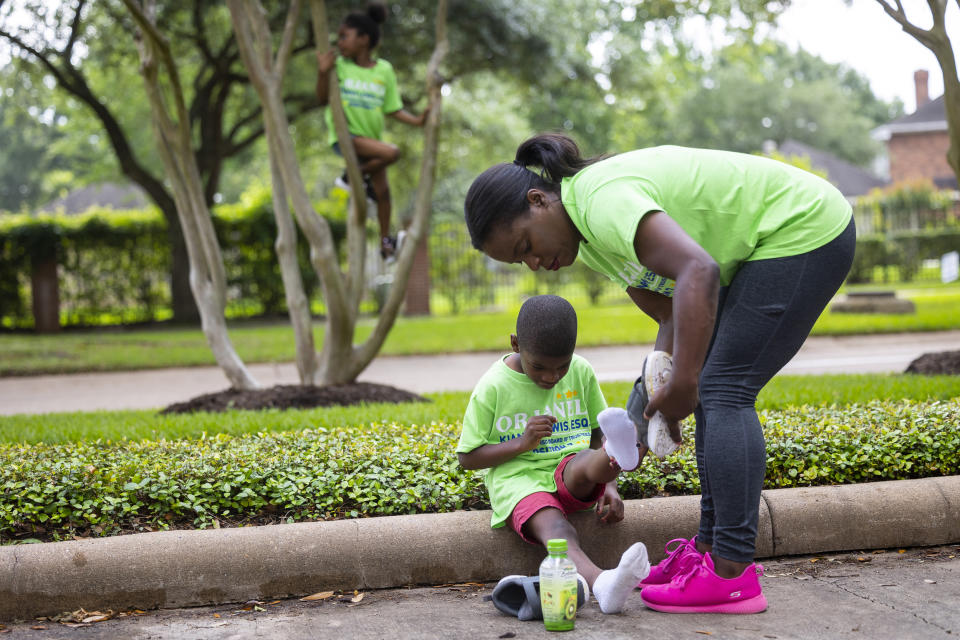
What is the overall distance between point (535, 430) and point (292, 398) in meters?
3.19

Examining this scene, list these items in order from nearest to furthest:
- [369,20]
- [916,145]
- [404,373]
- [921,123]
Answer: [369,20] < [404,373] < [921,123] < [916,145]

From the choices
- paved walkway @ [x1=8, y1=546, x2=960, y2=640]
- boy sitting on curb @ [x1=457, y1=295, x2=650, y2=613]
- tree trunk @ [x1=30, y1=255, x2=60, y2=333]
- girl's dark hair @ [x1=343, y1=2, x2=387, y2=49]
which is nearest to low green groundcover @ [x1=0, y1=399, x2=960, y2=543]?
boy sitting on curb @ [x1=457, y1=295, x2=650, y2=613]

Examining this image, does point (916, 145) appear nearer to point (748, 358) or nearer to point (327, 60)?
→ point (327, 60)

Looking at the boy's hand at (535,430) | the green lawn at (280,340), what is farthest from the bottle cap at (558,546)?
the green lawn at (280,340)

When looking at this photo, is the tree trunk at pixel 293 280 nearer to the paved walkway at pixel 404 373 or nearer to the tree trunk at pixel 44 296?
the paved walkway at pixel 404 373

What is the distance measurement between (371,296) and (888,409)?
14249mm

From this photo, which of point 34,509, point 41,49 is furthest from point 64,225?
point 34,509

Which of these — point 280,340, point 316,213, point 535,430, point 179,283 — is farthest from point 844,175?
point 535,430

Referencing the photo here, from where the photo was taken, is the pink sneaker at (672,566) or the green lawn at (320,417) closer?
the pink sneaker at (672,566)

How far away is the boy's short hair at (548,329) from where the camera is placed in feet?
10.4

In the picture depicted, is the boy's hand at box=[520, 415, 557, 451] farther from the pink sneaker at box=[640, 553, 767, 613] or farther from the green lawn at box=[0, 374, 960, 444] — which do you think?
the green lawn at box=[0, 374, 960, 444]

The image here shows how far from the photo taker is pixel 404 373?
8.80 meters

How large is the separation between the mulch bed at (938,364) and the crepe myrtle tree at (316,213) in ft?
12.4

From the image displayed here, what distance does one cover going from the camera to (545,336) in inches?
125
